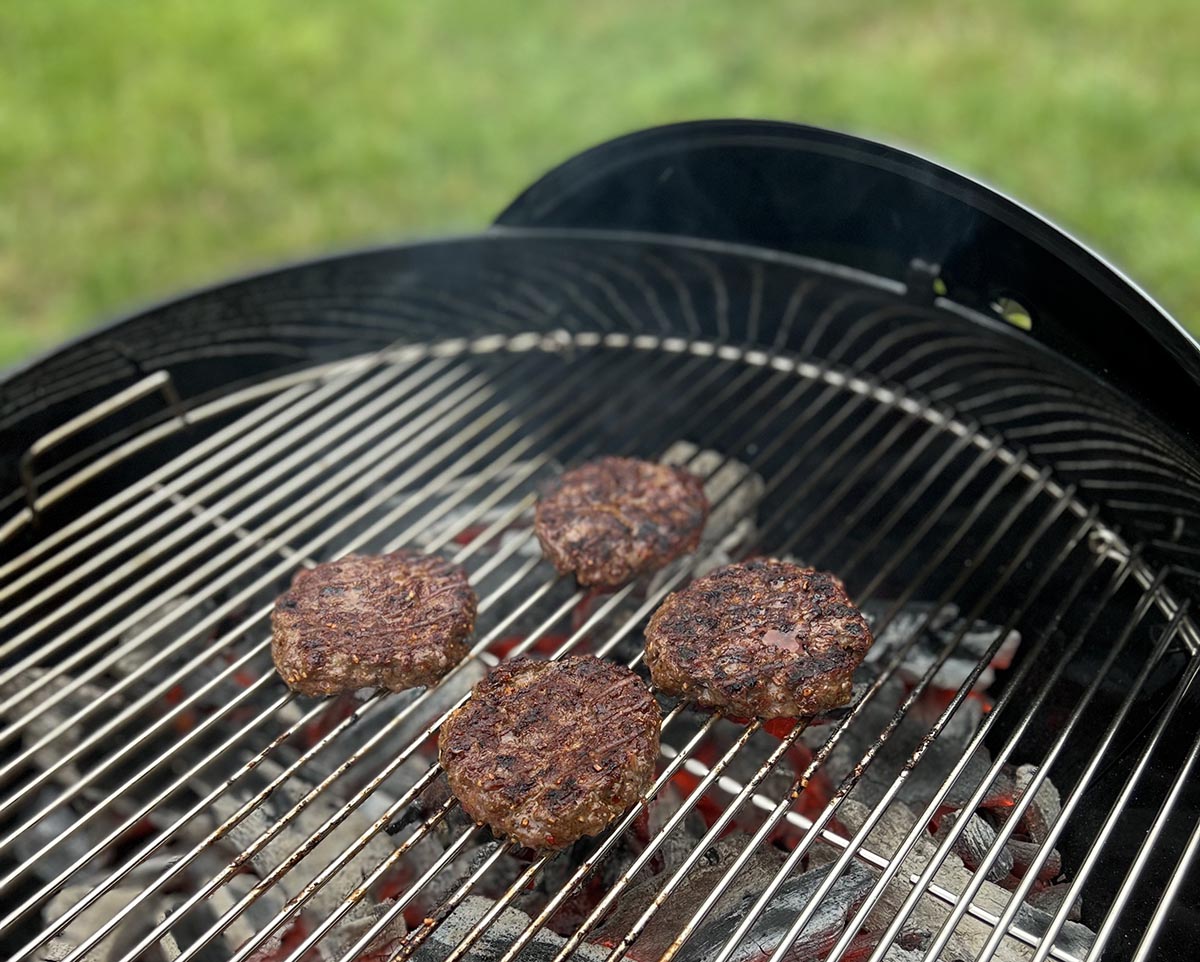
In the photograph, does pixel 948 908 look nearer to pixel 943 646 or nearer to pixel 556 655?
pixel 943 646

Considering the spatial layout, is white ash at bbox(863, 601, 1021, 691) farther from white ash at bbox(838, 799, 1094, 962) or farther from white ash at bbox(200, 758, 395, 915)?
white ash at bbox(200, 758, 395, 915)

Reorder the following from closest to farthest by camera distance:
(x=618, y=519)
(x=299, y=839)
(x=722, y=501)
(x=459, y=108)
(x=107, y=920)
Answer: (x=107, y=920)
(x=299, y=839)
(x=618, y=519)
(x=722, y=501)
(x=459, y=108)

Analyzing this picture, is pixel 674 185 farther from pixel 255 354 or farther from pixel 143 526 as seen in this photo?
pixel 143 526

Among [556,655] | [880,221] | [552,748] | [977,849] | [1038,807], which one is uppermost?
[880,221]

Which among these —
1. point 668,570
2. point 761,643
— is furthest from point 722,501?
point 761,643

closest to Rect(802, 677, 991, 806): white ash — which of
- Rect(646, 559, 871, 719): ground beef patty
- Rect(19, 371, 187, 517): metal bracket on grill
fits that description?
Rect(646, 559, 871, 719): ground beef patty

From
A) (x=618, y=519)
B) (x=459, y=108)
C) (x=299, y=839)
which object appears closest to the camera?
(x=299, y=839)
